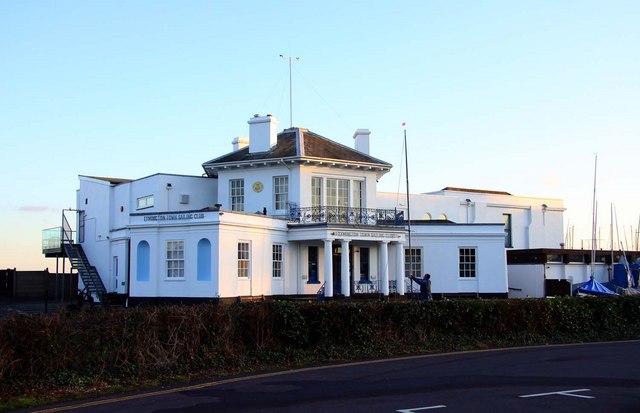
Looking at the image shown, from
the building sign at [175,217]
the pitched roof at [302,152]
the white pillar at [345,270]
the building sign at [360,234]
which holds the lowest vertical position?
the white pillar at [345,270]

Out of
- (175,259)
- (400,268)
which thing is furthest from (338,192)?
(175,259)

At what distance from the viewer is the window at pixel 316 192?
3688cm

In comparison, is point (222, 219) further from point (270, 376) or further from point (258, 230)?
point (270, 376)

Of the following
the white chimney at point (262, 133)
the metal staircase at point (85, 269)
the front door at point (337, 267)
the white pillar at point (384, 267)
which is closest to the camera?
the white pillar at point (384, 267)

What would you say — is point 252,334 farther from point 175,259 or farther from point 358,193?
point 358,193

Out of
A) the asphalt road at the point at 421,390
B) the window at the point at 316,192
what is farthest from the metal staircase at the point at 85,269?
Answer: the asphalt road at the point at 421,390

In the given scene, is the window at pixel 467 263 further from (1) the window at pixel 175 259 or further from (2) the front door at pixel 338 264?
(1) the window at pixel 175 259

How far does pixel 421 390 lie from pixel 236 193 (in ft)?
86.6

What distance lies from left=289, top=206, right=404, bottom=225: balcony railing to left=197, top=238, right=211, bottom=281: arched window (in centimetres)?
589

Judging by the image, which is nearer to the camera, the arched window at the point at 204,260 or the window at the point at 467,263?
the arched window at the point at 204,260

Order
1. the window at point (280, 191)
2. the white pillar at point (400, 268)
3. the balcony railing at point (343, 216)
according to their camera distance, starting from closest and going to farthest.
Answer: the balcony railing at point (343, 216)
the white pillar at point (400, 268)
the window at point (280, 191)

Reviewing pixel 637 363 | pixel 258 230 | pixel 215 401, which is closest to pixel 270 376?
pixel 215 401

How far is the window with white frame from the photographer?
105 ft

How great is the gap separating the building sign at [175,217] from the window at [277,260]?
4990 mm
